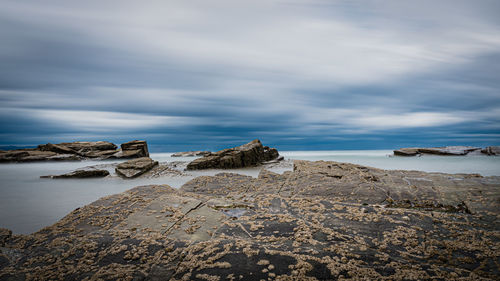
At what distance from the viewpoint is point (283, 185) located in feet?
26.7

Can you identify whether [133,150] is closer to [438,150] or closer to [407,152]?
[407,152]

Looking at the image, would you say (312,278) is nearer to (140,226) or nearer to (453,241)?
(453,241)

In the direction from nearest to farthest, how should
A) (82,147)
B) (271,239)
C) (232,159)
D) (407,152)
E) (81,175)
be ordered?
1. (271,239)
2. (81,175)
3. (232,159)
4. (407,152)
5. (82,147)

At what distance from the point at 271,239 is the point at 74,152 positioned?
48987 mm

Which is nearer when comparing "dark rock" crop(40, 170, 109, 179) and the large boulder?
"dark rock" crop(40, 170, 109, 179)

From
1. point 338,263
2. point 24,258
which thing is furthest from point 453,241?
point 24,258

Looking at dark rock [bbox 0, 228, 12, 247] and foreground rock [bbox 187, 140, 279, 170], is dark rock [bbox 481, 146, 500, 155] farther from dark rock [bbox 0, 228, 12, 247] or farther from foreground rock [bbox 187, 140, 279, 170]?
dark rock [bbox 0, 228, 12, 247]

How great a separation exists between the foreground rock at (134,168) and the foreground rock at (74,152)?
17.9 meters

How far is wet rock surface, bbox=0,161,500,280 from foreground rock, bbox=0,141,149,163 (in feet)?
110

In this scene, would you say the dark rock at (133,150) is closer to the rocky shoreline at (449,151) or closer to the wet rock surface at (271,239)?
the wet rock surface at (271,239)

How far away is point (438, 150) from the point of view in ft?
132

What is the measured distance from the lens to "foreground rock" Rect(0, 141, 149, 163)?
1443 inches

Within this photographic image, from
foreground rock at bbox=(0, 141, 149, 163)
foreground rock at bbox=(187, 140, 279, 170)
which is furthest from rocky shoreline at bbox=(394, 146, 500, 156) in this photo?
foreground rock at bbox=(0, 141, 149, 163)

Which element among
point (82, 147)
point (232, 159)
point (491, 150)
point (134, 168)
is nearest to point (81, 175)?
point (134, 168)
